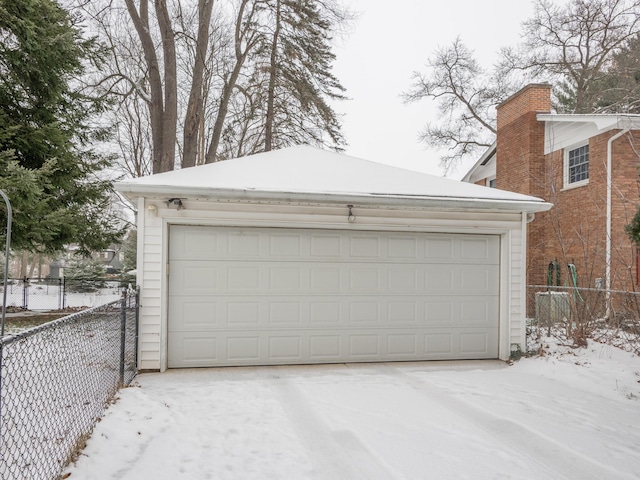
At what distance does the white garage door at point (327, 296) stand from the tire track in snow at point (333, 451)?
1.86 meters

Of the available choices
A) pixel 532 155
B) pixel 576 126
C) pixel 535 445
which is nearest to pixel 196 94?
pixel 532 155

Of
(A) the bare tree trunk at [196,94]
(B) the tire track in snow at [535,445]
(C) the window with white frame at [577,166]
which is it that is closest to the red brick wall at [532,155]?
(C) the window with white frame at [577,166]

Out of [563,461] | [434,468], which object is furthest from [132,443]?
[563,461]

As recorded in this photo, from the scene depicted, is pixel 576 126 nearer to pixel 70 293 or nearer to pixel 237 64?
pixel 237 64

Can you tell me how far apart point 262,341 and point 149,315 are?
157 cm

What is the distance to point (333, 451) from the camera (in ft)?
12.1

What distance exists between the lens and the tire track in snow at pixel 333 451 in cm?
331

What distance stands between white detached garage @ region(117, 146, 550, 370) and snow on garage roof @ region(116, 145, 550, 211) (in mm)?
28

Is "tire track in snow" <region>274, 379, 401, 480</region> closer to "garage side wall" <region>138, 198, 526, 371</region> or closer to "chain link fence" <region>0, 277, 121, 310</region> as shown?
"garage side wall" <region>138, 198, 526, 371</region>

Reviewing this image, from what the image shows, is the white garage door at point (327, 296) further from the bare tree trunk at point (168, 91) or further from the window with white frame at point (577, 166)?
the bare tree trunk at point (168, 91)

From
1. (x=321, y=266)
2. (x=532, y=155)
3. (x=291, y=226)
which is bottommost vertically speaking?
(x=321, y=266)

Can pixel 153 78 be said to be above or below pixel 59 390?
above

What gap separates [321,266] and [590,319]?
170 inches

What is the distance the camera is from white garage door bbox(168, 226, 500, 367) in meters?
6.35
